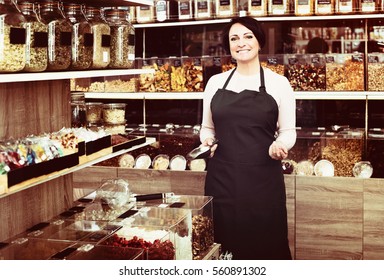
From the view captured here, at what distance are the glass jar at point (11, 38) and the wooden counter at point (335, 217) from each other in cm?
180

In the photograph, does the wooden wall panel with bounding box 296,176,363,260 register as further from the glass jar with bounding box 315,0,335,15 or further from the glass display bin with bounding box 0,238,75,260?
the glass display bin with bounding box 0,238,75,260

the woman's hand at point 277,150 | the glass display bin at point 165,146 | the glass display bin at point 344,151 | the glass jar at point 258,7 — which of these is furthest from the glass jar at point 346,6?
the woman's hand at point 277,150

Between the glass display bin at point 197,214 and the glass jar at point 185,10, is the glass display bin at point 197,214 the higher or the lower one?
the lower one

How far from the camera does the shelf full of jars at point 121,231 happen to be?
1.84 metres

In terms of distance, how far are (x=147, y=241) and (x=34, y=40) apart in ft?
2.43

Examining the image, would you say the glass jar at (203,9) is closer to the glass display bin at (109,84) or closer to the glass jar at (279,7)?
the glass jar at (279,7)

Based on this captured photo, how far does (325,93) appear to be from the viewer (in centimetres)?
363

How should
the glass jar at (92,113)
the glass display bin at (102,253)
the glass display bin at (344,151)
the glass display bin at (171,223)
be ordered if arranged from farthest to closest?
the glass display bin at (344,151), the glass jar at (92,113), the glass display bin at (171,223), the glass display bin at (102,253)

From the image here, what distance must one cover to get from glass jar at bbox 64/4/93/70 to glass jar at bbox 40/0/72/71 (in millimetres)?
57

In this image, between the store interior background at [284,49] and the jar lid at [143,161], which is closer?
the jar lid at [143,161]

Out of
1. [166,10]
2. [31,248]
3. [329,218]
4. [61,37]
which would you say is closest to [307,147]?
[329,218]

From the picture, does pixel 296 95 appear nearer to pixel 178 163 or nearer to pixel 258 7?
pixel 258 7

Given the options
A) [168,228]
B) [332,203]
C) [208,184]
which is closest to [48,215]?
[168,228]
